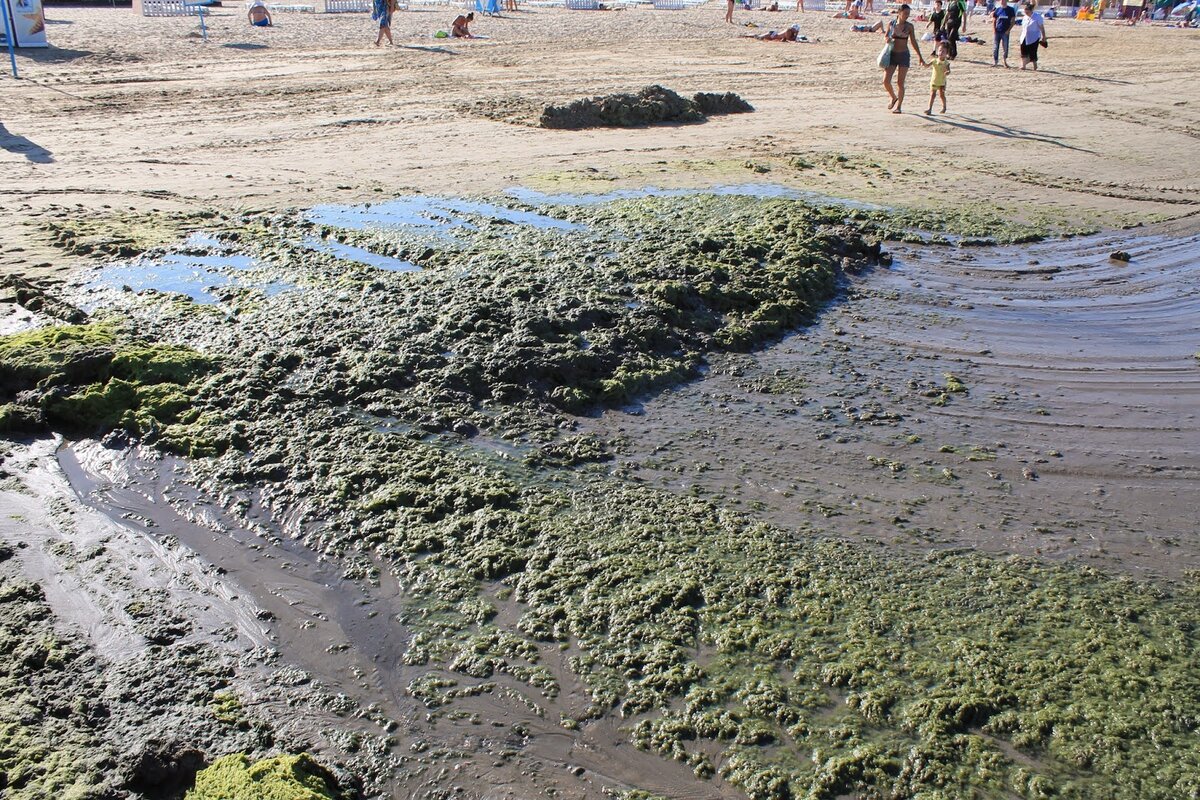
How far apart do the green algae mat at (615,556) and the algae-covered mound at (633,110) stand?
6.76 metres

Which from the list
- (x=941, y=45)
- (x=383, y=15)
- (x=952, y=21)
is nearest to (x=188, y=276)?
(x=941, y=45)

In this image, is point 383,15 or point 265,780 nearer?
point 265,780

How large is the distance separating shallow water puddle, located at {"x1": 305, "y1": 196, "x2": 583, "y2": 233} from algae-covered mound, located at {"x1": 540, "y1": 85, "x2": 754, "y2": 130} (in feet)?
15.3

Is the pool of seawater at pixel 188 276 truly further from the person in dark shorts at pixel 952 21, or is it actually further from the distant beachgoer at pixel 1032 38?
the distant beachgoer at pixel 1032 38

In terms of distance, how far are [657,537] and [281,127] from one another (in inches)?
432

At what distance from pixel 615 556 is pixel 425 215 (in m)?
5.62

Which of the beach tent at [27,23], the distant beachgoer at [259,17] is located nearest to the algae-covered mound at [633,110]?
the beach tent at [27,23]

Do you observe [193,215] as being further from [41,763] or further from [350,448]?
[41,763]

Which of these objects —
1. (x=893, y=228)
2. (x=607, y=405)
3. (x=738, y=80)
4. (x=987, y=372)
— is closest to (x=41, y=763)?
(x=607, y=405)

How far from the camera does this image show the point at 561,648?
12.3ft

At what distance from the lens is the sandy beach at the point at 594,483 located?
330cm

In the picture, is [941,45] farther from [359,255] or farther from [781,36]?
[781,36]

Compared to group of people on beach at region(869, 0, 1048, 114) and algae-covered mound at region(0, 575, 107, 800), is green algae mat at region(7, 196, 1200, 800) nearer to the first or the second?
algae-covered mound at region(0, 575, 107, 800)

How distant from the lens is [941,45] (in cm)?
1514
